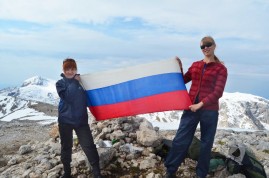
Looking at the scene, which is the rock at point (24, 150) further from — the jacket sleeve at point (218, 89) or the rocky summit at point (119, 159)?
the jacket sleeve at point (218, 89)

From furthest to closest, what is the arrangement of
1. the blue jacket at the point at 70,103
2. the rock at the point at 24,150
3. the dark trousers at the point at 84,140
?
1. the rock at the point at 24,150
2. the dark trousers at the point at 84,140
3. the blue jacket at the point at 70,103

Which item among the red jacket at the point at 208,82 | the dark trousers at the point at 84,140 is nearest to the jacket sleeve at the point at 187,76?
the red jacket at the point at 208,82

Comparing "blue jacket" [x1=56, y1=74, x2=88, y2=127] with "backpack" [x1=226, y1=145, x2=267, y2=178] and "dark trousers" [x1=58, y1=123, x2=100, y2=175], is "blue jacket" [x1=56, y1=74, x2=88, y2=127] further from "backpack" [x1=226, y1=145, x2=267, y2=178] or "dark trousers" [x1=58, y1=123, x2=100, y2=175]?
"backpack" [x1=226, y1=145, x2=267, y2=178]

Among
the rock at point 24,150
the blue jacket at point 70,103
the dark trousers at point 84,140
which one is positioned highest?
the blue jacket at point 70,103

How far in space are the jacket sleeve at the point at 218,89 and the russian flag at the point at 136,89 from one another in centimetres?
109

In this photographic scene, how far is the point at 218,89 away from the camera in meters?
7.56

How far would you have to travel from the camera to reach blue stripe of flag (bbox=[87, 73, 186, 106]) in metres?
8.86

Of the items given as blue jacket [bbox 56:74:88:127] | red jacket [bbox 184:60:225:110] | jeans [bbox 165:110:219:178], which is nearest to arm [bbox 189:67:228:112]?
red jacket [bbox 184:60:225:110]

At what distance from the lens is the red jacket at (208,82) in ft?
24.8

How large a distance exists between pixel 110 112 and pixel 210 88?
9.39 ft

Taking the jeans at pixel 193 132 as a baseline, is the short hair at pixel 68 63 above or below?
above

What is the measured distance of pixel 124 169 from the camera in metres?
9.45

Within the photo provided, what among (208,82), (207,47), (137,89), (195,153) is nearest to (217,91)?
Result: (208,82)

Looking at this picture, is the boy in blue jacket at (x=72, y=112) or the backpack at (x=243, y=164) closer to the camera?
the boy in blue jacket at (x=72, y=112)
